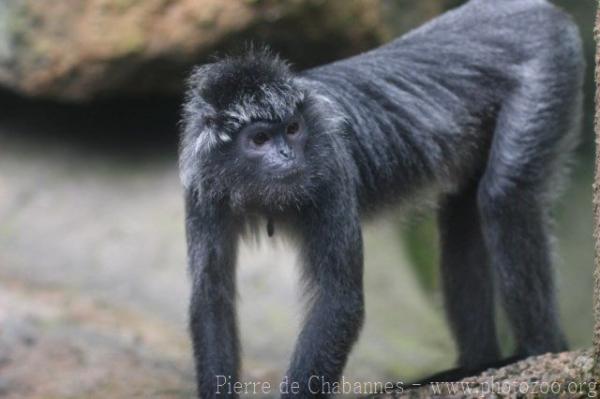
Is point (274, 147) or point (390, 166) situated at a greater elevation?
point (390, 166)

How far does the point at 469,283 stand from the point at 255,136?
84.6 inches

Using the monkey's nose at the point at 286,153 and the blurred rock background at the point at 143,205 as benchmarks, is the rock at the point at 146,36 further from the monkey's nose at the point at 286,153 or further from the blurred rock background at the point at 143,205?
the monkey's nose at the point at 286,153

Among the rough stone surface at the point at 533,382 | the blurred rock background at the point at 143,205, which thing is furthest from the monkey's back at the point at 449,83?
the rough stone surface at the point at 533,382

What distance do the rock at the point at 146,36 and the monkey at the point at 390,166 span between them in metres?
1.85

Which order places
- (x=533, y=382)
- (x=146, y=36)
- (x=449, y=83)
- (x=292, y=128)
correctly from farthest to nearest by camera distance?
1. (x=146, y=36)
2. (x=449, y=83)
3. (x=292, y=128)
4. (x=533, y=382)

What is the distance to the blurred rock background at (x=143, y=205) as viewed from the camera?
7879 mm

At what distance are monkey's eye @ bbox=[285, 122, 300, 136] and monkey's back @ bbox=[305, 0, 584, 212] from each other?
680 millimetres

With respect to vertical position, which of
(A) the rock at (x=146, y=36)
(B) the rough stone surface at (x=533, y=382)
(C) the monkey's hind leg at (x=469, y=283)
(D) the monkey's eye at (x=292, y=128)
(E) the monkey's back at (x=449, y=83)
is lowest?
(B) the rough stone surface at (x=533, y=382)

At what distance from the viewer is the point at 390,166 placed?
604cm

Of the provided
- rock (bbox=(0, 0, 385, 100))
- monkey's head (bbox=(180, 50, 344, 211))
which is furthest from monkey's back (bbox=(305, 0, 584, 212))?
rock (bbox=(0, 0, 385, 100))

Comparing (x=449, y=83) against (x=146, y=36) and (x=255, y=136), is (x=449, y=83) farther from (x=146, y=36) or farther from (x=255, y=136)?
(x=146, y=36)

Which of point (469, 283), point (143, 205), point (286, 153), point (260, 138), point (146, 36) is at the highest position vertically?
point (146, 36)

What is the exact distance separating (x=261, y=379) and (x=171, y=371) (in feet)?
2.04

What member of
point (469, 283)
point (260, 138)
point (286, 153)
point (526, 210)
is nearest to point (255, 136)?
point (260, 138)
